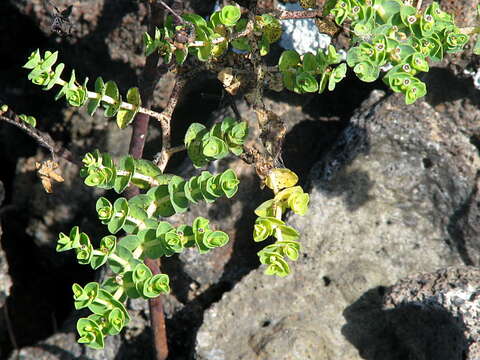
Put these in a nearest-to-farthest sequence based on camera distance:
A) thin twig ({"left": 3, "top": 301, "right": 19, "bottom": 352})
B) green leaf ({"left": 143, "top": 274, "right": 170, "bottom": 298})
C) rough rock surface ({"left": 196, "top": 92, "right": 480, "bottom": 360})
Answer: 1. green leaf ({"left": 143, "top": 274, "right": 170, "bottom": 298})
2. rough rock surface ({"left": 196, "top": 92, "right": 480, "bottom": 360})
3. thin twig ({"left": 3, "top": 301, "right": 19, "bottom": 352})

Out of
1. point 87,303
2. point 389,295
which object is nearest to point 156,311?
point 87,303

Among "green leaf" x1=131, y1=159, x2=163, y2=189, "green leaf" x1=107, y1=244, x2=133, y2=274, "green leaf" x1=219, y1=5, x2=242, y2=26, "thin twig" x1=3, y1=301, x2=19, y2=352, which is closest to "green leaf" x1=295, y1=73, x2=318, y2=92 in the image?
"green leaf" x1=219, y1=5, x2=242, y2=26

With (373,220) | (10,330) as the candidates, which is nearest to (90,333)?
(373,220)

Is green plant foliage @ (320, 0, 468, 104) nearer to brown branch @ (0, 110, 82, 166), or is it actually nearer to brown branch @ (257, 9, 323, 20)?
brown branch @ (257, 9, 323, 20)

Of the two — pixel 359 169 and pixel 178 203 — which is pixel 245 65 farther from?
pixel 359 169

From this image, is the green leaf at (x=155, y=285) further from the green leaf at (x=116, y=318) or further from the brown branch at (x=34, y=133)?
the brown branch at (x=34, y=133)

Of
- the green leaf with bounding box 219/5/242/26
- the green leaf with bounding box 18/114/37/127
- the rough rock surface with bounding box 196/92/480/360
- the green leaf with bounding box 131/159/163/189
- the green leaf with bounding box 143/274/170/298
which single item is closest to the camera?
the green leaf with bounding box 143/274/170/298
